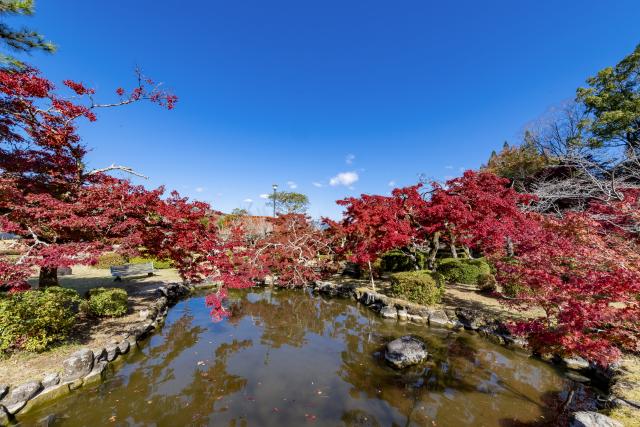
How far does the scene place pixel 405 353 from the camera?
250 inches

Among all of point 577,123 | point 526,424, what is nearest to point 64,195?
point 526,424

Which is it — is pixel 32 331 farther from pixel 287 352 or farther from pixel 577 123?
pixel 577 123

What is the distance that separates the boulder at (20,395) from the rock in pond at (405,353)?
6.64m

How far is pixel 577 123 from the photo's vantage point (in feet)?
47.2

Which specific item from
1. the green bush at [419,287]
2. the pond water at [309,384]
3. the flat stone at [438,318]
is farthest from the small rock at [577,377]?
the green bush at [419,287]

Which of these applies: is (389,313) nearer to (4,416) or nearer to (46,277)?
(4,416)

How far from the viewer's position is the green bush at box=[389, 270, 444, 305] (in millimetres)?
9734

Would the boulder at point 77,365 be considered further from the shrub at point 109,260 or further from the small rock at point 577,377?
the shrub at point 109,260

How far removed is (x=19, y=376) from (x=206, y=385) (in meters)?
3.13

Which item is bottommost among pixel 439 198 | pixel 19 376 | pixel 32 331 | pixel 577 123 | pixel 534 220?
pixel 19 376

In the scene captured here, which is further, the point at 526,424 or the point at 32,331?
the point at 32,331

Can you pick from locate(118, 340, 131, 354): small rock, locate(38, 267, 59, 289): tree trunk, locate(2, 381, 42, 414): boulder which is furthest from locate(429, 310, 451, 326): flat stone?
locate(38, 267, 59, 289): tree trunk

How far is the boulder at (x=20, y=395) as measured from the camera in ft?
13.5

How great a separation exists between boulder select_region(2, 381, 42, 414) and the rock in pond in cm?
664
